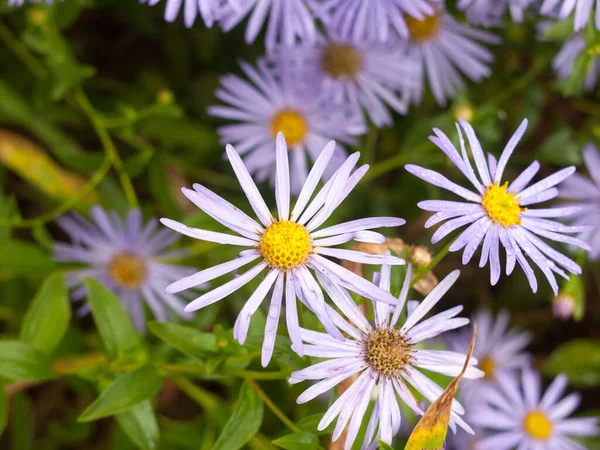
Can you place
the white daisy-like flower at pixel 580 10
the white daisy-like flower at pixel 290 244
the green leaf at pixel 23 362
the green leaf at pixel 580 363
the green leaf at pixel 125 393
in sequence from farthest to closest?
the green leaf at pixel 580 363
the white daisy-like flower at pixel 580 10
the green leaf at pixel 23 362
the green leaf at pixel 125 393
the white daisy-like flower at pixel 290 244

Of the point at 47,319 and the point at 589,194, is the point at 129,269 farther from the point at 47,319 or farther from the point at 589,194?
the point at 589,194

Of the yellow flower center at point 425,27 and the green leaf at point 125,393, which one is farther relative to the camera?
the yellow flower center at point 425,27

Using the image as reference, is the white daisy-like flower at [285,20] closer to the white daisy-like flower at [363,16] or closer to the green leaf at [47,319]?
the white daisy-like flower at [363,16]

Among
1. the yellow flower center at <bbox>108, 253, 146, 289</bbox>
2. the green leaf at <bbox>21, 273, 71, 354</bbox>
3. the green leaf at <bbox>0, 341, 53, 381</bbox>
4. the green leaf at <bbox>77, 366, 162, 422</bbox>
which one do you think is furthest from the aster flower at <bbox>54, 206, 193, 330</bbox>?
the green leaf at <bbox>77, 366, 162, 422</bbox>

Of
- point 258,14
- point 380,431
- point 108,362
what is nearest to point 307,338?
A: point 380,431

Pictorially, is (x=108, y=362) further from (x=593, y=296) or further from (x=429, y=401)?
(x=593, y=296)

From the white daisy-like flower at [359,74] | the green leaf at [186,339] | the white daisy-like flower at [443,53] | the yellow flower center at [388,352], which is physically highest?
the white daisy-like flower at [443,53]

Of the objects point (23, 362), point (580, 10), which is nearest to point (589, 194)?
point (580, 10)

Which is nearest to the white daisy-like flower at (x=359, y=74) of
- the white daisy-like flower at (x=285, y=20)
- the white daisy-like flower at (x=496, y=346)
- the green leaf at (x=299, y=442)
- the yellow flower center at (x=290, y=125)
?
the yellow flower center at (x=290, y=125)
